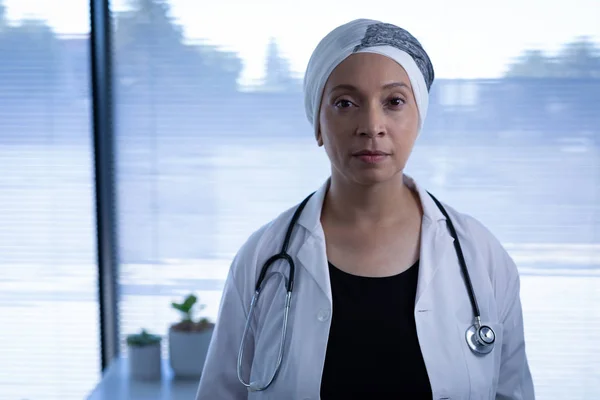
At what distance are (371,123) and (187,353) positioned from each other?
1.08 metres

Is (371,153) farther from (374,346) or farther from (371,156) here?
(374,346)

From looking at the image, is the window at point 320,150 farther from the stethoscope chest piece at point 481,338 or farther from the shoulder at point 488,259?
the stethoscope chest piece at point 481,338

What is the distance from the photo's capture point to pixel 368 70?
115cm

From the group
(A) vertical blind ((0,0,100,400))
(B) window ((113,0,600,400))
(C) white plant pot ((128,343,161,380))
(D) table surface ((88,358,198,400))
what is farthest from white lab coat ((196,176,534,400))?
(A) vertical blind ((0,0,100,400))

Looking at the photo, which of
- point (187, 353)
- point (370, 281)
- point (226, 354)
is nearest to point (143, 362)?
point (187, 353)

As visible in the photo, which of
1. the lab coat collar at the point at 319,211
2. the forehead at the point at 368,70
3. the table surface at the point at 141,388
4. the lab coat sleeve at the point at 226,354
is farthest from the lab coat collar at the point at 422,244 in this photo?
the table surface at the point at 141,388

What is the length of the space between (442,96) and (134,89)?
3.19ft

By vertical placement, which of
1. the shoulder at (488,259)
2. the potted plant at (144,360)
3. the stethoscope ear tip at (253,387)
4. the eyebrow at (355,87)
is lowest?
the potted plant at (144,360)

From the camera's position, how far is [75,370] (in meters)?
Result: 2.32

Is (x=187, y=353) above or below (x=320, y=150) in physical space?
below

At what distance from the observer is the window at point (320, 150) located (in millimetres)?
2104

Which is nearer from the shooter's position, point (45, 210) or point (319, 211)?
point (319, 211)

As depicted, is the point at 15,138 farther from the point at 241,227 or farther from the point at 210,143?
the point at 241,227

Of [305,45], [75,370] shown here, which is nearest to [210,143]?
[305,45]
